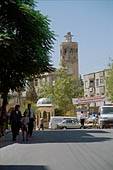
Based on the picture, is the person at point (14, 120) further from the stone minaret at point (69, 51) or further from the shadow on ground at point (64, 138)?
the stone minaret at point (69, 51)

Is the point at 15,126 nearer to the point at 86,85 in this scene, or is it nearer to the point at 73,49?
the point at 86,85

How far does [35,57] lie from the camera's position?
24078 mm

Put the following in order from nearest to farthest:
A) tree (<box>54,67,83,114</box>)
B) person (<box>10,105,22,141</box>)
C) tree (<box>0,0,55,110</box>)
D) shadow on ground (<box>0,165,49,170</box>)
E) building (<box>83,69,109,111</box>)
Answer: shadow on ground (<box>0,165,49,170</box>) < person (<box>10,105,22,141</box>) < tree (<box>0,0,55,110</box>) < tree (<box>54,67,83,114</box>) < building (<box>83,69,109,111</box>)

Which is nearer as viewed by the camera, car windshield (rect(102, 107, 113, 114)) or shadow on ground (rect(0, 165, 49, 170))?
shadow on ground (rect(0, 165, 49, 170))

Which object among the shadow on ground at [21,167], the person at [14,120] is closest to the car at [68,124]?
the person at [14,120]

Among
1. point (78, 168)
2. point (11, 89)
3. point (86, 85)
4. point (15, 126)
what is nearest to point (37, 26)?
point (11, 89)

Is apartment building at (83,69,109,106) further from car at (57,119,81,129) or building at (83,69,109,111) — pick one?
car at (57,119,81,129)

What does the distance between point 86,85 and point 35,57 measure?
65990 millimetres

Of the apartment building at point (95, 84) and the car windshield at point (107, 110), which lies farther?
the apartment building at point (95, 84)

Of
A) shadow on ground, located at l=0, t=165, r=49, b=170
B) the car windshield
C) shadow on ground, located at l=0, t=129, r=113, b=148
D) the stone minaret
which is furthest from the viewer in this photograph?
the stone minaret

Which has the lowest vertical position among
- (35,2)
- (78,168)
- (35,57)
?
(78,168)

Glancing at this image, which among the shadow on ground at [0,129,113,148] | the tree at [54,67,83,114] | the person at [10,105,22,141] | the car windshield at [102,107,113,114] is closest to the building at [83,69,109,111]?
the tree at [54,67,83,114]

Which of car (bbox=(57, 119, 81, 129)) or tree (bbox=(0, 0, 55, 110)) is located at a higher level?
tree (bbox=(0, 0, 55, 110))

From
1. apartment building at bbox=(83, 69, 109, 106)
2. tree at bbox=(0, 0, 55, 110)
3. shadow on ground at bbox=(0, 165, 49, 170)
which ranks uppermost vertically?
apartment building at bbox=(83, 69, 109, 106)
